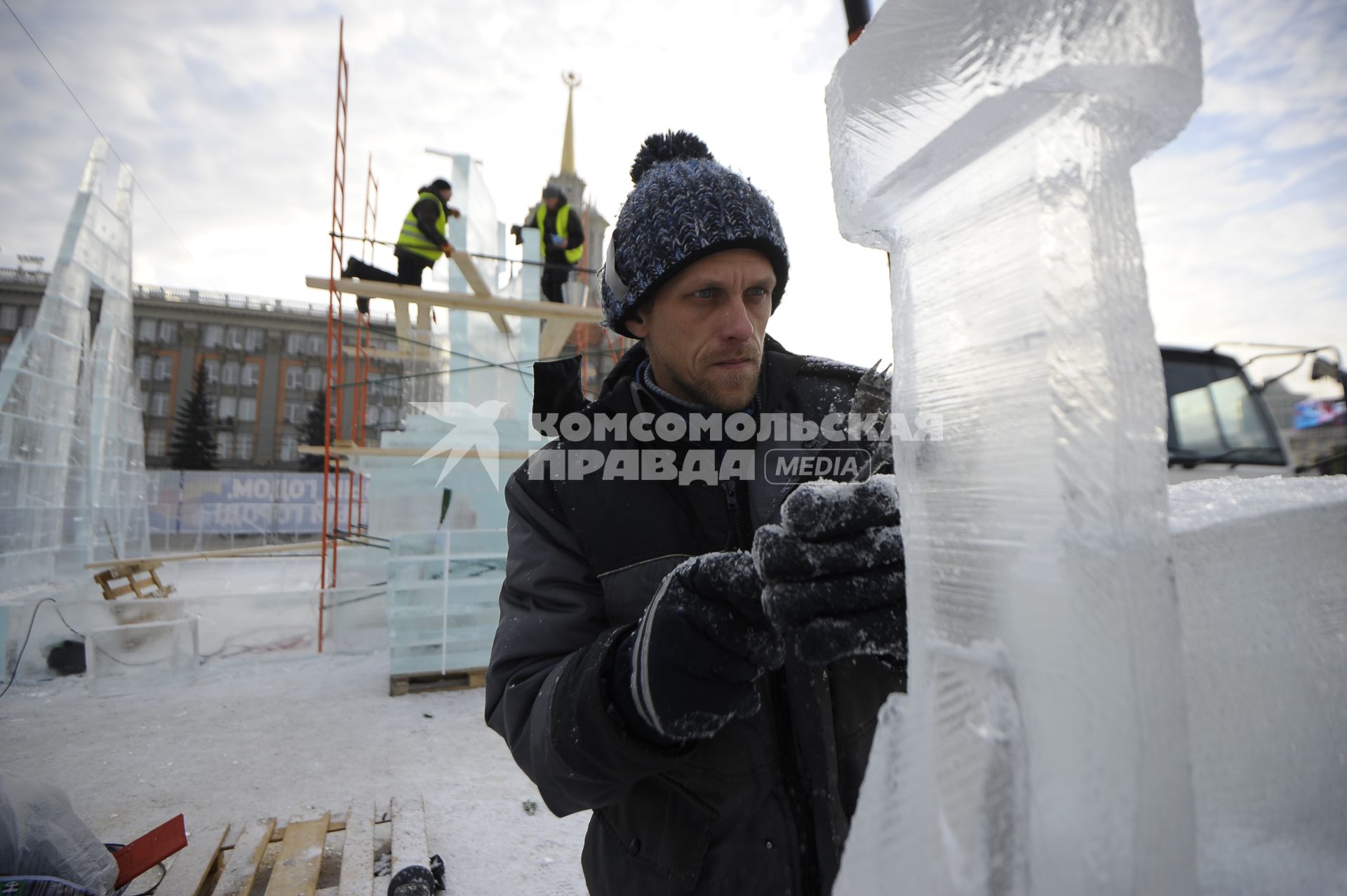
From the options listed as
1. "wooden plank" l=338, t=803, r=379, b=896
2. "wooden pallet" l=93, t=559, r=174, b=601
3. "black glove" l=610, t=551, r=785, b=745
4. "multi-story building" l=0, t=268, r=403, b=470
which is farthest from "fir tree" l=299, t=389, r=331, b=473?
"black glove" l=610, t=551, r=785, b=745

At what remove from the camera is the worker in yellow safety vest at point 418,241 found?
655 centimetres

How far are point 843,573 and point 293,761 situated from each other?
497 centimetres

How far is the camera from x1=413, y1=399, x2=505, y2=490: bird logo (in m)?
6.87

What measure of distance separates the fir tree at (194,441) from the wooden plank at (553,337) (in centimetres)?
3555

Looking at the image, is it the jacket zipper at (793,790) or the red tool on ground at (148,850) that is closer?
the jacket zipper at (793,790)

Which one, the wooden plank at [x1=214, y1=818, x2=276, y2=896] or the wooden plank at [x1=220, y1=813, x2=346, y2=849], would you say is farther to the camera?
the wooden plank at [x1=220, y1=813, x2=346, y2=849]

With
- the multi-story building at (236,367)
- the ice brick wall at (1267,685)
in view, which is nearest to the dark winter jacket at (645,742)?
the ice brick wall at (1267,685)

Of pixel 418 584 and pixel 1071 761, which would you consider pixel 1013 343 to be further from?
pixel 418 584

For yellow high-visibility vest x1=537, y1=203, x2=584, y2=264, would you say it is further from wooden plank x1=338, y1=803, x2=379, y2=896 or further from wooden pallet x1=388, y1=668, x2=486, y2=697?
wooden plank x1=338, y1=803, x2=379, y2=896

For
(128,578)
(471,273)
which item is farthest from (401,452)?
(128,578)

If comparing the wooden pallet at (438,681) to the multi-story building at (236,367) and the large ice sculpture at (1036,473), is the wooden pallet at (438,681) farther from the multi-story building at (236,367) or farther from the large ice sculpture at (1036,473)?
the multi-story building at (236,367)

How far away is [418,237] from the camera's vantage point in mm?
6785

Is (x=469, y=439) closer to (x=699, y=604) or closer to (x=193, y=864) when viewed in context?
(x=193, y=864)

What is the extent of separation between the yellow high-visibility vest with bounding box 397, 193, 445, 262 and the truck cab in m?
6.75
